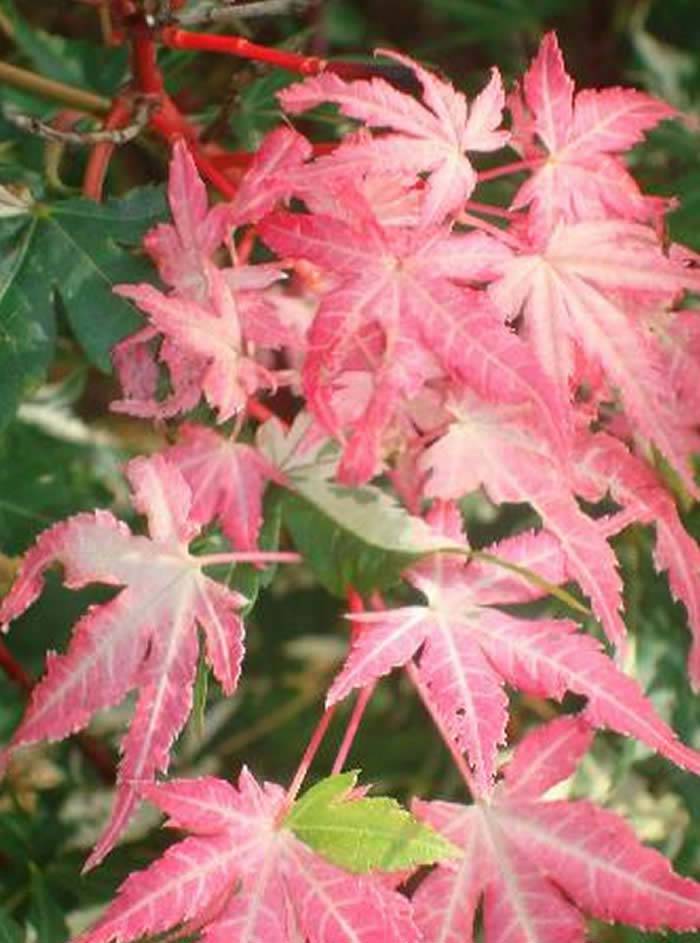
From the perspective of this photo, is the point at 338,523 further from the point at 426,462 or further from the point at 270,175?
the point at 270,175

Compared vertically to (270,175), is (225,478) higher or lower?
lower

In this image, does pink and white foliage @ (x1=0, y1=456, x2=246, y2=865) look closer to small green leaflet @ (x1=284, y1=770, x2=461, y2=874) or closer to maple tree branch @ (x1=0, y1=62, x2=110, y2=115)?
small green leaflet @ (x1=284, y1=770, x2=461, y2=874)

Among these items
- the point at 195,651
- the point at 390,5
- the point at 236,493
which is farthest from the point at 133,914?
the point at 390,5

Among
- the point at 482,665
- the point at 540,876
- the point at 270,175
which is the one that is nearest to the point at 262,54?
the point at 270,175

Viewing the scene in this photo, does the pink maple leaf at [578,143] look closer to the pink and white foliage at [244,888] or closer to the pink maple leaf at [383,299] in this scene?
the pink maple leaf at [383,299]

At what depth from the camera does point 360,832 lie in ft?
2.55

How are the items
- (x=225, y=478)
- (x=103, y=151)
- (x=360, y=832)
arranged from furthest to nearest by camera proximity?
(x=103, y=151), (x=225, y=478), (x=360, y=832)

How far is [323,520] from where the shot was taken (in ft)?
2.92

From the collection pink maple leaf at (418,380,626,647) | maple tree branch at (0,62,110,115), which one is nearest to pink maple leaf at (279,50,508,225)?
pink maple leaf at (418,380,626,647)

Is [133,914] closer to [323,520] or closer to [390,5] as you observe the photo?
[323,520]

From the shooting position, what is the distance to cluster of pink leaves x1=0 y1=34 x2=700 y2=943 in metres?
0.79

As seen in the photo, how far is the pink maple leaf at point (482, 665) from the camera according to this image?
0.79 meters

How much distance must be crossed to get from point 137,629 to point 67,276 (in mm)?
252

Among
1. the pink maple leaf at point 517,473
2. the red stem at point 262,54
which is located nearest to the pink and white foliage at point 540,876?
the pink maple leaf at point 517,473
